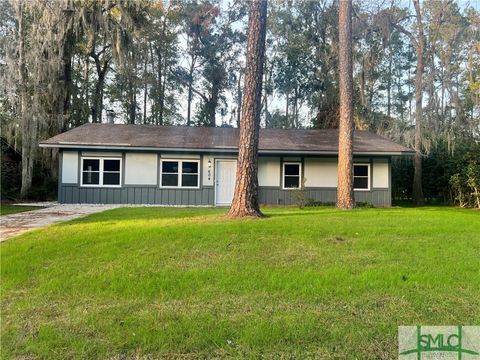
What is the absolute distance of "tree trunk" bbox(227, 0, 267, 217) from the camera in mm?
7641

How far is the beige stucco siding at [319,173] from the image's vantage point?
47.8 ft

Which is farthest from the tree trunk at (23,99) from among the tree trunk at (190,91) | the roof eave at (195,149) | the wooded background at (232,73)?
the tree trunk at (190,91)

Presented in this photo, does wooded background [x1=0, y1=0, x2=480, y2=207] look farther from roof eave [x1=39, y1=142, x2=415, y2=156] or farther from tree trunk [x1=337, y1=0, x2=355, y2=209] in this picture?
tree trunk [x1=337, y1=0, x2=355, y2=209]

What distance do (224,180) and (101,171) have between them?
4.63 meters

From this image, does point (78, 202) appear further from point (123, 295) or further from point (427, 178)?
point (427, 178)

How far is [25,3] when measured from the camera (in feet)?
46.1

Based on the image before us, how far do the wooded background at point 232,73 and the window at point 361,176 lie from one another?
316 centimetres

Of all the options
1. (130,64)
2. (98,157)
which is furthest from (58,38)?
(98,157)

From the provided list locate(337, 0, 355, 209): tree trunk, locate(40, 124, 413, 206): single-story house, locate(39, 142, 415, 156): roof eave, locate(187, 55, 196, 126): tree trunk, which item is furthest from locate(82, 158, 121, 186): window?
locate(187, 55, 196, 126): tree trunk

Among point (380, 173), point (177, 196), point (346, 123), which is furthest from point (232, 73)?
point (346, 123)

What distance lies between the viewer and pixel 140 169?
13.8 m

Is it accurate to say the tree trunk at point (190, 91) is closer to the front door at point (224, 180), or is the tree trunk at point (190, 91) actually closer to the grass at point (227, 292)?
the front door at point (224, 180)

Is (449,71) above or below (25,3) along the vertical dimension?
below

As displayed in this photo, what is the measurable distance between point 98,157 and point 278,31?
52.3 ft
